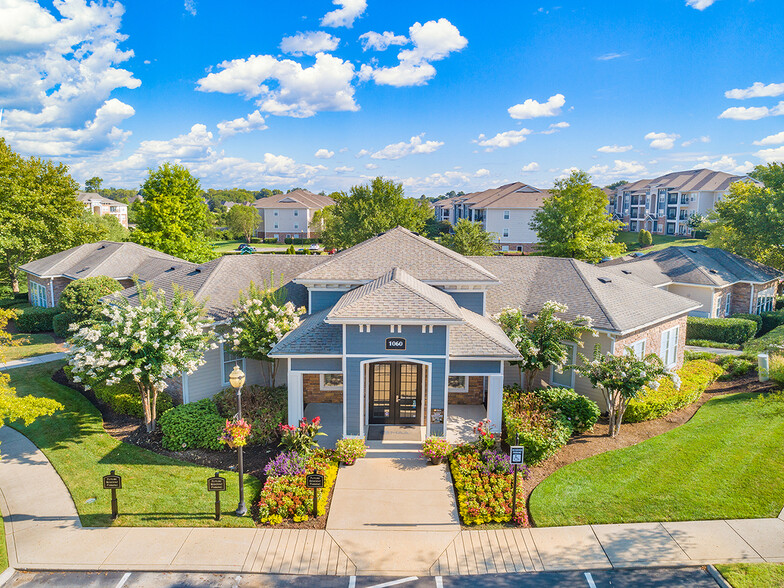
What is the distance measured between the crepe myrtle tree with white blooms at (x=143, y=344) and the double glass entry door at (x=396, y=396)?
5.78 meters

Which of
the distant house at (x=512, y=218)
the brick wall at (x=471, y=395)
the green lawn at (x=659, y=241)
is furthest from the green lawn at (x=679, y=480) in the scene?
the green lawn at (x=659, y=241)

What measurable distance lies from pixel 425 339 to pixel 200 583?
8.00 m

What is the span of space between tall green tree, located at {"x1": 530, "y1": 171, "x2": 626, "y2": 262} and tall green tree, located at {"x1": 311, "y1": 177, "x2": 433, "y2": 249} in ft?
43.6

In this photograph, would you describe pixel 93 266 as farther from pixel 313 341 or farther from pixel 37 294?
pixel 313 341

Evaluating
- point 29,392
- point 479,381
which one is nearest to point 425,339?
point 479,381

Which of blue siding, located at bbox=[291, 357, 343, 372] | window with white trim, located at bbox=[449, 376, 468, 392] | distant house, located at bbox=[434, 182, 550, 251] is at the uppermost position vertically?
distant house, located at bbox=[434, 182, 550, 251]

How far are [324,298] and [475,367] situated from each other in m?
6.35

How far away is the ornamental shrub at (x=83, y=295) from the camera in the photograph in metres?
26.5

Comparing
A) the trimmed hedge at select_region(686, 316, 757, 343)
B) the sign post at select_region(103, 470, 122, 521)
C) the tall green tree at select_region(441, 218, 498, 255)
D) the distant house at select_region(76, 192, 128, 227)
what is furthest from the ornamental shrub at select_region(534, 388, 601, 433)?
the distant house at select_region(76, 192, 128, 227)

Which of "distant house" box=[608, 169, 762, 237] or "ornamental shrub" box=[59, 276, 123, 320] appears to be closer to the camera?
"ornamental shrub" box=[59, 276, 123, 320]

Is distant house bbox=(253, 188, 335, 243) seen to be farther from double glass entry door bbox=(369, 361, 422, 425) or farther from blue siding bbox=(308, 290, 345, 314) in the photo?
double glass entry door bbox=(369, 361, 422, 425)

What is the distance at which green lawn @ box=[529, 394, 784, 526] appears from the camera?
12023mm

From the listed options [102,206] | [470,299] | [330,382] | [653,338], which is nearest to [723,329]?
[653,338]

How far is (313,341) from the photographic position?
15383 mm
